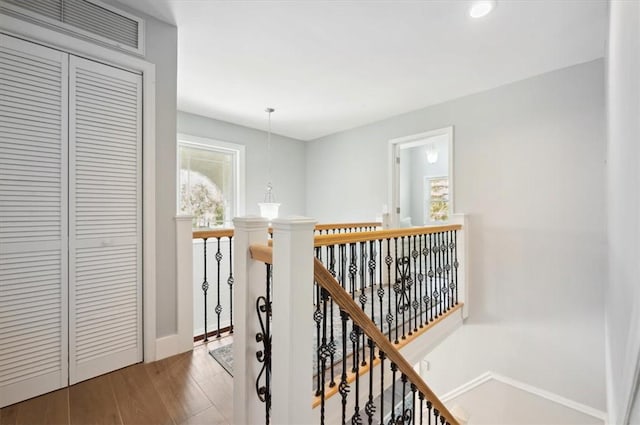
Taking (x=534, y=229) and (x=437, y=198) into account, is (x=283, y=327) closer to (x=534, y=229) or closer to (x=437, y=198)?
(x=534, y=229)

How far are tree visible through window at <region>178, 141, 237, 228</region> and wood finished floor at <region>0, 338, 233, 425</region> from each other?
264cm

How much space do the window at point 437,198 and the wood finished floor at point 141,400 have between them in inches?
235

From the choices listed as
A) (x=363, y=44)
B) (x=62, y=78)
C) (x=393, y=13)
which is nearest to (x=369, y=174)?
(x=363, y=44)

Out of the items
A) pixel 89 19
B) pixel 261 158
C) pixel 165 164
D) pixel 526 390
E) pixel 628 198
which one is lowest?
pixel 526 390

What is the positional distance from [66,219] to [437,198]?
21.8 feet

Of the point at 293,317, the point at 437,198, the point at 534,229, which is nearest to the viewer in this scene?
the point at 293,317

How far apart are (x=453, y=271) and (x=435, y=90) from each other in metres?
2.14

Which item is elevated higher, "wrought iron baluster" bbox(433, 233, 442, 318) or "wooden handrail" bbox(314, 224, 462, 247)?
"wooden handrail" bbox(314, 224, 462, 247)

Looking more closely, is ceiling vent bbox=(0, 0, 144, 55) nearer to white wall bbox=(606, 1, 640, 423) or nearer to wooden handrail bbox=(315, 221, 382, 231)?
wooden handrail bbox=(315, 221, 382, 231)

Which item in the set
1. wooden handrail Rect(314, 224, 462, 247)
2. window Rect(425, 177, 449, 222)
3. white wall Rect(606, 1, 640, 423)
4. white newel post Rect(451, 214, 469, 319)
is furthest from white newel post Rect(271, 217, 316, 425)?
window Rect(425, 177, 449, 222)

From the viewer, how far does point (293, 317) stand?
3.40ft

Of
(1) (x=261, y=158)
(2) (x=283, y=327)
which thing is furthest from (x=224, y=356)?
(1) (x=261, y=158)

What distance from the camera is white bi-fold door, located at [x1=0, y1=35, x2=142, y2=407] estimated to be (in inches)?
63.8

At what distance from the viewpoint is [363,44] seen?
245 cm
